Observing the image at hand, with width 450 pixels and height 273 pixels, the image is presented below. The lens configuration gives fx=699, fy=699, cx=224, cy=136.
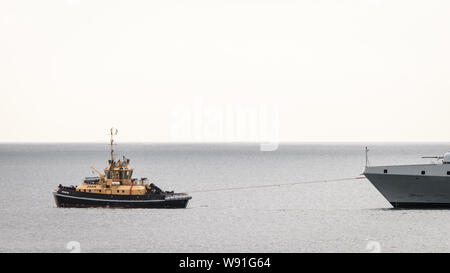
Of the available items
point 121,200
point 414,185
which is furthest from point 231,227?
point 414,185

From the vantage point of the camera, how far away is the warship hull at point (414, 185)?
7062 centimetres

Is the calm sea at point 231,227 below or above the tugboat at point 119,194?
below

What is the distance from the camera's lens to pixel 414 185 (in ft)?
236

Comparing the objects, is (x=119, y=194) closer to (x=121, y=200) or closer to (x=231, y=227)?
(x=121, y=200)

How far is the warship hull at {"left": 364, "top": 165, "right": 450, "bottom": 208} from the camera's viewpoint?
70.6m

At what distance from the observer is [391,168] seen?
7288 centimetres

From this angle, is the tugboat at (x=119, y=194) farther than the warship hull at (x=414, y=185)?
Yes

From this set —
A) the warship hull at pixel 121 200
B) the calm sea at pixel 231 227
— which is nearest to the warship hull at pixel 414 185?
the calm sea at pixel 231 227

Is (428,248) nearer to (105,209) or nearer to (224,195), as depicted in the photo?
(105,209)

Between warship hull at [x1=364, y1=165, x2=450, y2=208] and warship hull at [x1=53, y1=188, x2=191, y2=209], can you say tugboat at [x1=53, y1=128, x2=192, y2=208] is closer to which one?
warship hull at [x1=53, y1=188, x2=191, y2=209]

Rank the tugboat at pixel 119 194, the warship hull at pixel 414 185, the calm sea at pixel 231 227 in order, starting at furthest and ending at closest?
the tugboat at pixel 119 194 → the warship hull at pixel 414 185 → the calm sea at pixel 231 227

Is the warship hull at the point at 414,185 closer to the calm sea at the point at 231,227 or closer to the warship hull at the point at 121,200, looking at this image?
the calm sea at the point at 231,227

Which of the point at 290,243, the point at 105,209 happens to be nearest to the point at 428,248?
the point at 290,243

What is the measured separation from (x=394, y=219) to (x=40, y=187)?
77.4m
